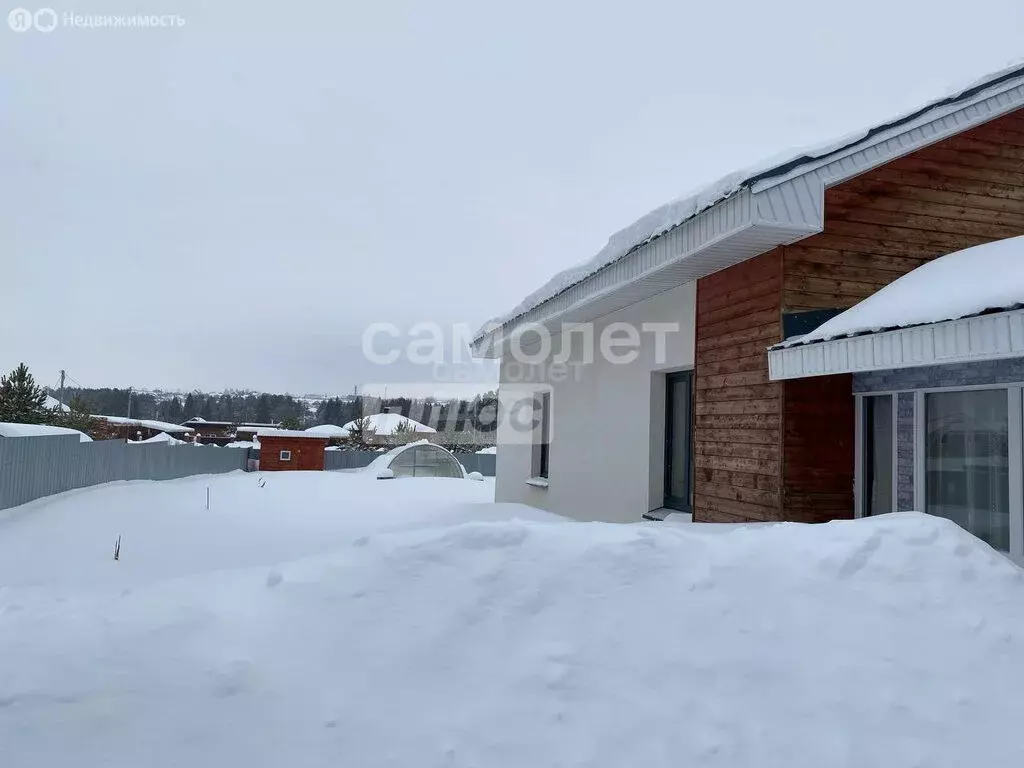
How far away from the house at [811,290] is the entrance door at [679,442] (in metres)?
0.02

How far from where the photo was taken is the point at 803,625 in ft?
10.4

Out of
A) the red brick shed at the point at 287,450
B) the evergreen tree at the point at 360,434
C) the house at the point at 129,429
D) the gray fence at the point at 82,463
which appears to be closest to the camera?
the gray fence at the point at 82,463

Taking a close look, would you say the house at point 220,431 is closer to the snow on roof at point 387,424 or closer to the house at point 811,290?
the snow on roof at point 387,424

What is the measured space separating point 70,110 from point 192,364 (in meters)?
69.4

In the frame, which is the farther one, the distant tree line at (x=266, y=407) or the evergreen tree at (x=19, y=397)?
the distant tree line at (x=266, y=407)

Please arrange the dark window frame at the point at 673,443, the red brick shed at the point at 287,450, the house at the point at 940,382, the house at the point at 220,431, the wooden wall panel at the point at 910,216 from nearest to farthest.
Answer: the house at the point at 940,382 < the wooden wall panel at the point at 910,216 < the dark window frame at the point at 673,443 < the red brick shed at the point at 287,450 < the house at the point at 220,431

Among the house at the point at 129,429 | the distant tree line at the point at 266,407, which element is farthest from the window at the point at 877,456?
the distant tree line at the point at 266,407

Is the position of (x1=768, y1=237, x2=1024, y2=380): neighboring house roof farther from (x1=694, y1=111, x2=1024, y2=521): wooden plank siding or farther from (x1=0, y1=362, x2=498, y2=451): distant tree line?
(x1=0, y1=362, x2=498, y2=451): distant tree line

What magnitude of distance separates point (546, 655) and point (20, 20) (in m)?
14.5

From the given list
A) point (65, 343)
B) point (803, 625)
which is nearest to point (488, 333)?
point (803, 625)

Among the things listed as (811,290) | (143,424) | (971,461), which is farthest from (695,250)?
(143,424)

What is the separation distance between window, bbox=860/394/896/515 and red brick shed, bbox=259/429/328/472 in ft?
92.2

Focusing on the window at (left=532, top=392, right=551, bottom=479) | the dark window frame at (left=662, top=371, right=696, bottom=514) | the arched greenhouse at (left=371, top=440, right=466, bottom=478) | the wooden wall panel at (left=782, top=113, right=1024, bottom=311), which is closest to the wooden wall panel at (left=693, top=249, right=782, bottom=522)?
the wooden wall panel at (left=782, top=113, right=1024, bottom=311)

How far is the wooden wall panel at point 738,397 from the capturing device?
20.1ft
